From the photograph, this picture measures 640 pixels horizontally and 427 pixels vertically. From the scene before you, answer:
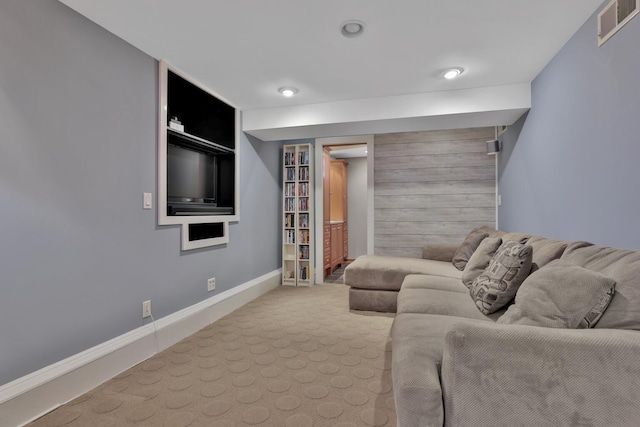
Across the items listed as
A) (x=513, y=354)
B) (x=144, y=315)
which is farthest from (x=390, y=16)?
(x=144, y=315)

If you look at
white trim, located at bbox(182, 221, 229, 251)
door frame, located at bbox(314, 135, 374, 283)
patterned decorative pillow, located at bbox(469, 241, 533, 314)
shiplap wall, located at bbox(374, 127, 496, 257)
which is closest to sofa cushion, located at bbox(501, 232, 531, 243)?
patterned decorative pillow, located at bbox(469, 241, 533, 314)

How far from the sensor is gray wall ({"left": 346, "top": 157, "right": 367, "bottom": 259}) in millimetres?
6984

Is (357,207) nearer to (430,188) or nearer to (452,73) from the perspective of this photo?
(430,188)

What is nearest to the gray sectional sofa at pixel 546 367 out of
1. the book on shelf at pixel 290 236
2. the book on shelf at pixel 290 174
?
the book on shelf at pixel 290 236

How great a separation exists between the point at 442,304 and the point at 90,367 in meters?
2.19

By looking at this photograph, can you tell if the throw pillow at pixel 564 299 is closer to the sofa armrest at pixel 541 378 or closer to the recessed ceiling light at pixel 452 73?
the sofa armrest at pixel 541 378

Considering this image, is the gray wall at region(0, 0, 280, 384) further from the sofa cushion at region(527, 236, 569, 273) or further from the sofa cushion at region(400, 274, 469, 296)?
the sofa cushion at region(527, 236, 569, 273)

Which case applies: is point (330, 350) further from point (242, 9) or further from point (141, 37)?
point (141, 37)

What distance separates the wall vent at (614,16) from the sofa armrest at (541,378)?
1.53 m

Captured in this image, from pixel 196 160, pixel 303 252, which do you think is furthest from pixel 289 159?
pixel 196 160

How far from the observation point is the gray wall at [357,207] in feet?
22.9

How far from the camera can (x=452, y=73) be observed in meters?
2.65

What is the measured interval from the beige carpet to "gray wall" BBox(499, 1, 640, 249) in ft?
5.16

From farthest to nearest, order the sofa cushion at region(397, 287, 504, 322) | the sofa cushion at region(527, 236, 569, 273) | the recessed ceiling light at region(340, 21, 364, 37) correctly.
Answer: the recessed ceiling light at region(340, 21, 364, 37), the sofa cushion at region(397, 287, 504, 322), the sofa cushion at region(527, 236, 569, 273)
